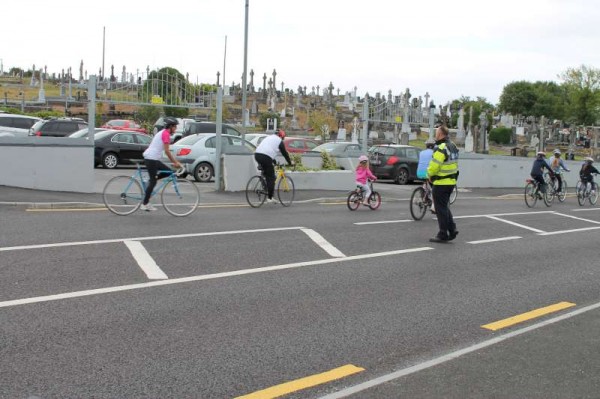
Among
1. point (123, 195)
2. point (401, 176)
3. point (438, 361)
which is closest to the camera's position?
point (438, 361)

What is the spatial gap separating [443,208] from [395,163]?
1514cm

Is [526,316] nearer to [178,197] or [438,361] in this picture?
[438,361]

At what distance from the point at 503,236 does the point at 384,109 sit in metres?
13.9

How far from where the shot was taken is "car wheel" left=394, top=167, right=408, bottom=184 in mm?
26703

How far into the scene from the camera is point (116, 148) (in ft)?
78.1

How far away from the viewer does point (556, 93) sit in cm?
10050

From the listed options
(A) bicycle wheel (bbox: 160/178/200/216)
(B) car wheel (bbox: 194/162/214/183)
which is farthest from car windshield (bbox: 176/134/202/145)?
(A) bicycle wheel (bbox: 160/178/200/216)

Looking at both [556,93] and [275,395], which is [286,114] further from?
[275,395]

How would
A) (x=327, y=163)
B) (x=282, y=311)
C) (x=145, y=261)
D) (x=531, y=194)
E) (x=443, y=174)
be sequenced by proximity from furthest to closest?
(x=327, y=163) < (x=531, y=194) < (x=443, y=174) < (x=145, y=261) < (x=282, y=311)

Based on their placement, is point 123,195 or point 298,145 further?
point 298,145

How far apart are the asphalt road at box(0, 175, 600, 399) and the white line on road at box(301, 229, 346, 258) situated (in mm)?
52

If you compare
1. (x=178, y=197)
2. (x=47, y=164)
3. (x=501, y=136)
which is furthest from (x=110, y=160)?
(x=501, y=136)

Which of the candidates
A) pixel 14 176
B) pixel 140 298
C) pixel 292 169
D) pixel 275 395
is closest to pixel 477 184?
pixel 292 169

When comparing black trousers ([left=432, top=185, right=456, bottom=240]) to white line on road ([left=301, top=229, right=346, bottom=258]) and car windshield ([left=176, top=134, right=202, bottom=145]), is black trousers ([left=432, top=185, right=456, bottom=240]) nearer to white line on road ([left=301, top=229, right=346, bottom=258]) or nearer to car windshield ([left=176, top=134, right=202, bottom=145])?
white line on road ([left=301, top=229, right=346, bottom=258])
